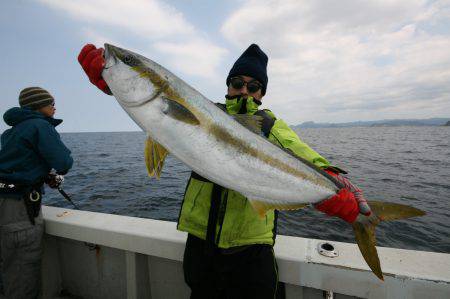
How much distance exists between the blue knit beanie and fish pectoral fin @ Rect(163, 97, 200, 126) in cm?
144

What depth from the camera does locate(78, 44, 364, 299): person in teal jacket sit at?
9.05 feet

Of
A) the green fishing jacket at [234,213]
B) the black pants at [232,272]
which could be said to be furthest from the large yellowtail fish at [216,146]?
the black pants at [232,272]

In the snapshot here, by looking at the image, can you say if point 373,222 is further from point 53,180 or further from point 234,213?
point 53,180

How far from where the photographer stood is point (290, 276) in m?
3.24

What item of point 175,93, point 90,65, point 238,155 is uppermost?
point 90,65

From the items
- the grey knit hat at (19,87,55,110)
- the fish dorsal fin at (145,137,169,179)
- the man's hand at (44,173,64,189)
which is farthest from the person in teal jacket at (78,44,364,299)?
the man's hand at (44,173,64,189)

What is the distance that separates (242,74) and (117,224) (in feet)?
10.2

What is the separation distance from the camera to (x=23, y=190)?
4.18 metres

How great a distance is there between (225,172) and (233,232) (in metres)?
0.78

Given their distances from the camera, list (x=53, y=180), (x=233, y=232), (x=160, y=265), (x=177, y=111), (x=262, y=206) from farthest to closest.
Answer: (x=53, y=180) → (x=160, y=265) → (x=233, y=232) → (x=262, y=206) → (x=177, y=111)

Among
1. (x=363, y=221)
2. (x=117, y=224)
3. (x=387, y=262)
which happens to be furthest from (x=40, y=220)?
(x=387, y=262)

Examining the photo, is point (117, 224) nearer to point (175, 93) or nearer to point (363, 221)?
point (175, 93)

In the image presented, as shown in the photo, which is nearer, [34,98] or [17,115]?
[17,115]

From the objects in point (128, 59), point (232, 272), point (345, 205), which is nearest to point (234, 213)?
point (232, 272)
